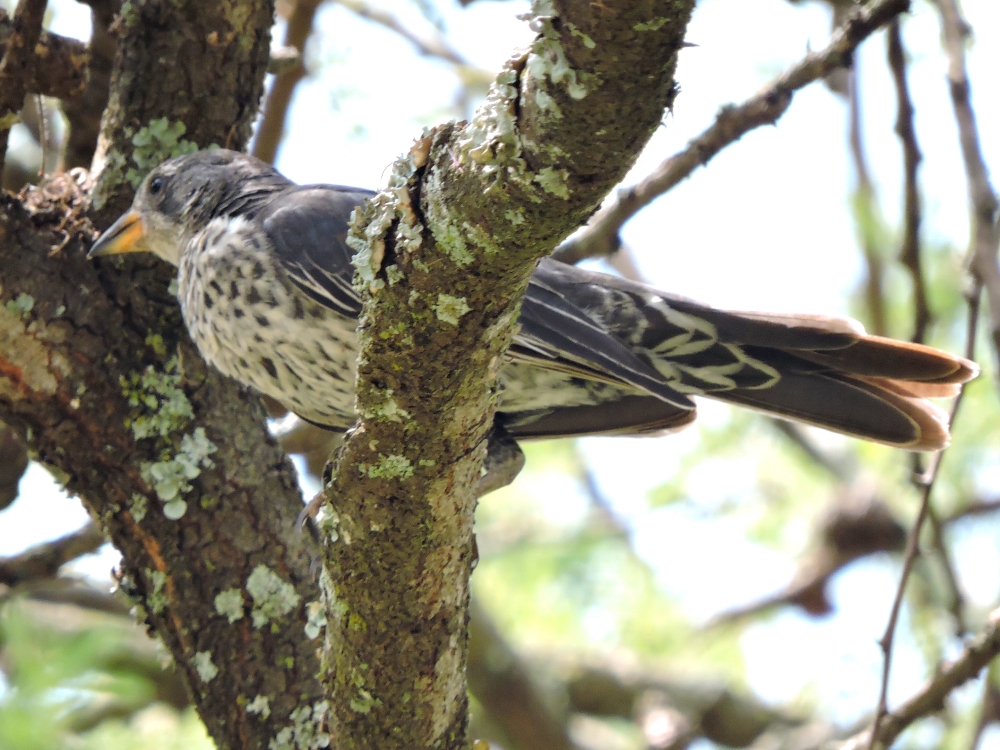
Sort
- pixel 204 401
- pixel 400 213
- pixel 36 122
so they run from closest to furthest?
1. pixel 400 213
2. pixel 204 401
3. pixel 36 122

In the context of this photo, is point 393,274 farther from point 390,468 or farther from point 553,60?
point 553,60

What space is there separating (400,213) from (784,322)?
1488mm

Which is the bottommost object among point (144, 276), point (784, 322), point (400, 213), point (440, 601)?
point (440, 601)

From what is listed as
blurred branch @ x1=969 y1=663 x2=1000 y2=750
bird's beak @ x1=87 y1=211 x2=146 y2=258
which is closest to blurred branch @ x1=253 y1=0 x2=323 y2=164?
bird's beak @ x1=87 y1=211 x2=146 y2=258

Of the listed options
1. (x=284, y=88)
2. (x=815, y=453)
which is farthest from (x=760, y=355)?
(x=815, y=453)

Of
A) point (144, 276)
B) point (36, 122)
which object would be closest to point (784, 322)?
point (144, 276)

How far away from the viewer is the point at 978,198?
2.83m

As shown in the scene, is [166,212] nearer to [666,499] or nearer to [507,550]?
[507,550]

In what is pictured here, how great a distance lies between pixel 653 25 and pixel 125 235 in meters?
2.22

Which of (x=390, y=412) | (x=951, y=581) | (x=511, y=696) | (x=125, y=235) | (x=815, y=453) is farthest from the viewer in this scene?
(x=815, y=453)

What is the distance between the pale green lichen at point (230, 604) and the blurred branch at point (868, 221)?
3378 millimetres

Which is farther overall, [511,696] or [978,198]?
[511,696]

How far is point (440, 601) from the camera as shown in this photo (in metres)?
2.12

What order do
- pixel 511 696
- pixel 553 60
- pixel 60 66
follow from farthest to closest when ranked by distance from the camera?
pixel 511 696 < pixel 60 66 < pixel 553 60
